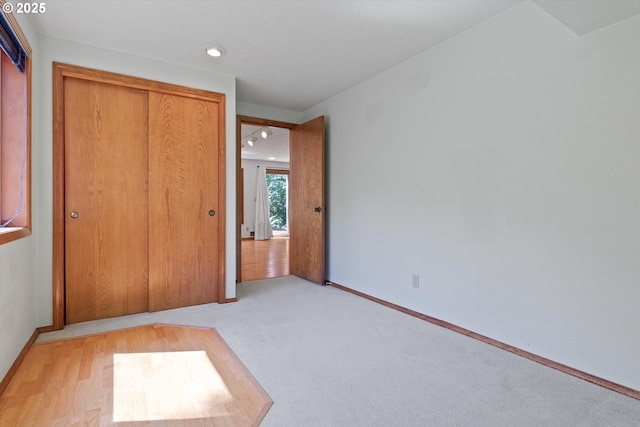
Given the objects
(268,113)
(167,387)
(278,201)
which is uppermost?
(268,113)

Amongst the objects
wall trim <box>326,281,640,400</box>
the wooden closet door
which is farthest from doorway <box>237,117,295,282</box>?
wall trim <box>326,281,640,400</box>

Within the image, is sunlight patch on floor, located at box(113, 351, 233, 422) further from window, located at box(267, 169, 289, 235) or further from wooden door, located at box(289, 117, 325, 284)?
window, located at box(267, 169, 289, 235)

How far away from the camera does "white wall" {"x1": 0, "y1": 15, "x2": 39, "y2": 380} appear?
1.81 meters

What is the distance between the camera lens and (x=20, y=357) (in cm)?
202

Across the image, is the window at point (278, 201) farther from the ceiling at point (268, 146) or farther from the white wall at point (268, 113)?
the white wall at point (268, 113)

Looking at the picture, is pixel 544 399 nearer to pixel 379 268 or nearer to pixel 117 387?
pixel 379 268

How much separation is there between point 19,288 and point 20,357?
44 centimetres

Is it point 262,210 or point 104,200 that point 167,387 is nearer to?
point 104,200

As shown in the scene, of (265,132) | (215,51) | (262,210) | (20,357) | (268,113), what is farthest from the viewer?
(262,210)

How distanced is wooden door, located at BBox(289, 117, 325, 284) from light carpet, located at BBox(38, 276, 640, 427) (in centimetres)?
120

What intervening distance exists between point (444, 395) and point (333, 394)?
0.58 metres

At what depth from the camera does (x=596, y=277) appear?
184 cm

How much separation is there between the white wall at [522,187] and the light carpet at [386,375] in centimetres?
26

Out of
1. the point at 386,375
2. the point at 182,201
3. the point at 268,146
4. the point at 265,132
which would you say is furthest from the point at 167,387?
the point at 268,146
